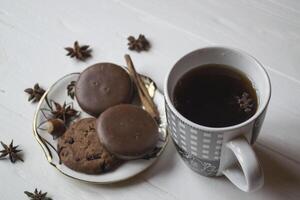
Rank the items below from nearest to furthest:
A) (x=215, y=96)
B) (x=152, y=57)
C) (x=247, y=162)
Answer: (x=247, y=162), (x=215, y=96), (x=152, y=57)

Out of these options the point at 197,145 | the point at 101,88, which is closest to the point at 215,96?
the point at 197,145

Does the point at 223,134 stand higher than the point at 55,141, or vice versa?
the point at 223,134

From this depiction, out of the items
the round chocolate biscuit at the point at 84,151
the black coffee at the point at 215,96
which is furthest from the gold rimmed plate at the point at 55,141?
the black coffee at the point at 215,96

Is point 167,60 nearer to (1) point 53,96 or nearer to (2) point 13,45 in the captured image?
(1) point 53,96

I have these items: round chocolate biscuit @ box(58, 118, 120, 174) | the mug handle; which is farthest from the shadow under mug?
round chocolate biscuit @ box(58, 118, 120, 174)

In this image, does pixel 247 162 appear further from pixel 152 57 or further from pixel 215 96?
pixel 152 57

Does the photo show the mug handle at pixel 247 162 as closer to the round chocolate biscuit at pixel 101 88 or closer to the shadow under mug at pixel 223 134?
the shadow under mug at pixel 223 134
